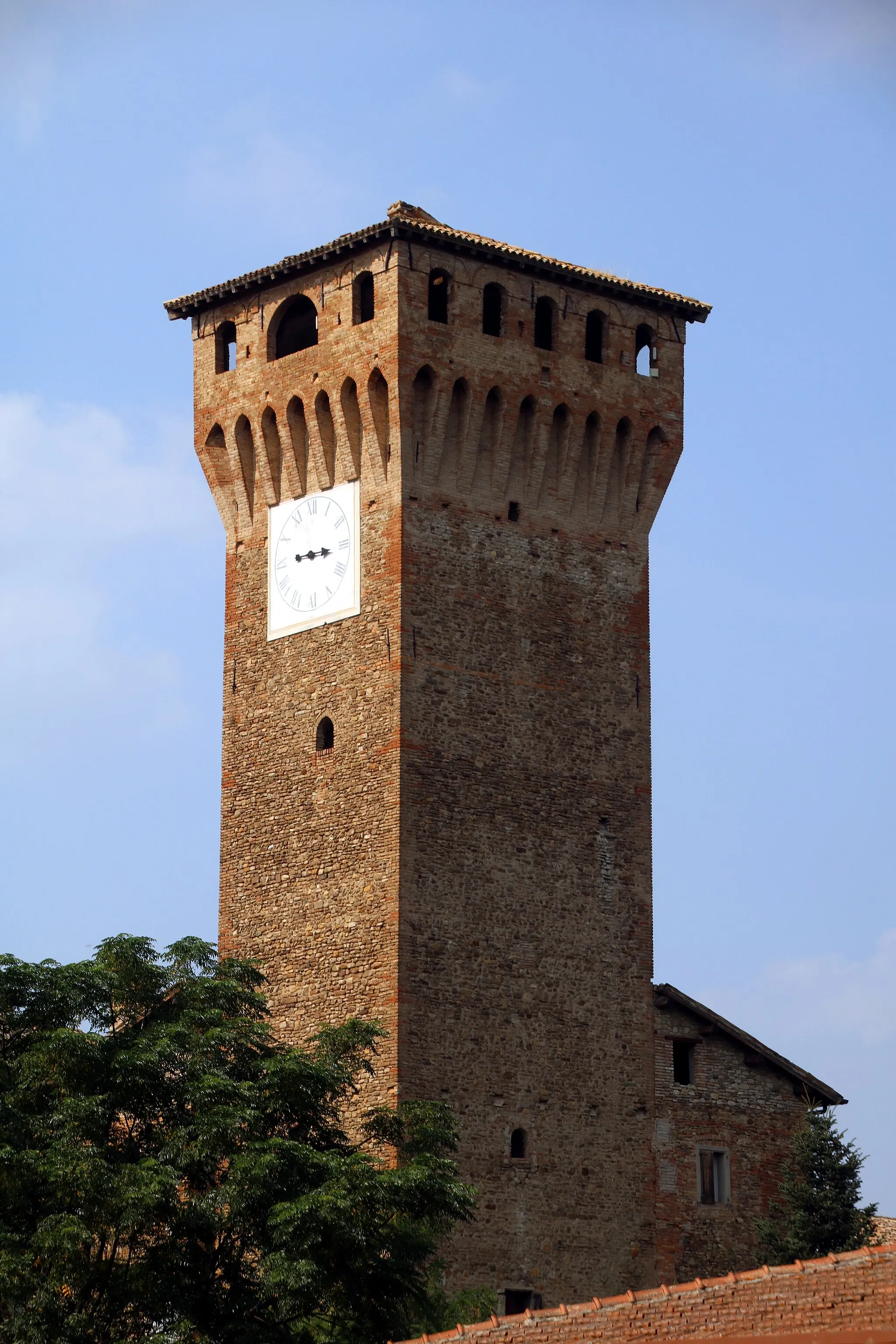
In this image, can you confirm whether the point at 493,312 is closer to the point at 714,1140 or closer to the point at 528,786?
the point at 528,786

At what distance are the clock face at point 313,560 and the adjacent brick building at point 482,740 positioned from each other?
105 millimetres

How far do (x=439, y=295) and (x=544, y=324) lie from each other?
1764mm

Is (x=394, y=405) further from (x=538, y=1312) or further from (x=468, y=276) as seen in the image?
(x=538, y=1312)

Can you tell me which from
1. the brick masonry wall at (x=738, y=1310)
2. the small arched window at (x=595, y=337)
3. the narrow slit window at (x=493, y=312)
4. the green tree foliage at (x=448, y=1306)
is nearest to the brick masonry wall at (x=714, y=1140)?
the green tree foliage at (x=448, y=1306)

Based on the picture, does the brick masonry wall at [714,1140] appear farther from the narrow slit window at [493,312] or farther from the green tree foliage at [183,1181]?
A: the narrow slit window at [493,312]

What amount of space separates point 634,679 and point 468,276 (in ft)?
19.8

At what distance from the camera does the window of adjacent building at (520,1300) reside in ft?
129

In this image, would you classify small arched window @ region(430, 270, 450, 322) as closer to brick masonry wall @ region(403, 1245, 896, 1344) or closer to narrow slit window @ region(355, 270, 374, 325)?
narrow slit window @ region(355, 270, 374, 325)

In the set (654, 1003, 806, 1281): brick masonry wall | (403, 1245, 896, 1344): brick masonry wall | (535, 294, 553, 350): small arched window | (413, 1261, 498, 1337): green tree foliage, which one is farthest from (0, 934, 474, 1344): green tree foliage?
(535, 294, 553, 350): small arched window

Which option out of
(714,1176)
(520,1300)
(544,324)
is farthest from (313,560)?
(520,1300)

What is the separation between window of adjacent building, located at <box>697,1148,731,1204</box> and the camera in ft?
137

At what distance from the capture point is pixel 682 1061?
139 feet

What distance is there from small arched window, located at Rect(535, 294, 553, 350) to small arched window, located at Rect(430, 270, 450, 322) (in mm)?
1488

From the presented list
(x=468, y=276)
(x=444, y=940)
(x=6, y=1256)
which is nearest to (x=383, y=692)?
(x=444, y=940)
